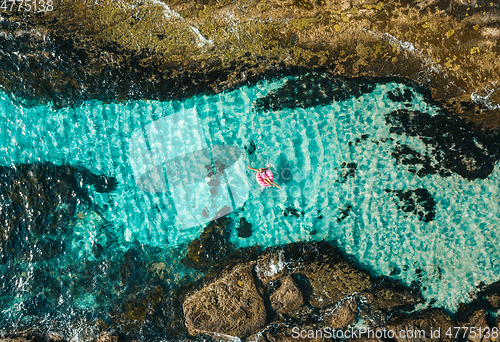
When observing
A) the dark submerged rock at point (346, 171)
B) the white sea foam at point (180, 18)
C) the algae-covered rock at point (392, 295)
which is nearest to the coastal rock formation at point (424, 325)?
the algae-covered rock at point (392, 295)

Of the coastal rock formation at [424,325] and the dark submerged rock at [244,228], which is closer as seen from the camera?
the coastal rock formation at [424,325]

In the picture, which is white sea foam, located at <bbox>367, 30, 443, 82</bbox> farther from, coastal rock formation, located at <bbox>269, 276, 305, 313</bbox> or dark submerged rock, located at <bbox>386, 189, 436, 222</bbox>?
coastal rock formation, located at <bbox>269, 276, 305, 313</bbox>

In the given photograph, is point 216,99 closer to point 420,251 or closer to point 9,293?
point 420,251

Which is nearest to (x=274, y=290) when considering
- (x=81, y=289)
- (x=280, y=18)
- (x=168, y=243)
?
(x=168, y=243)

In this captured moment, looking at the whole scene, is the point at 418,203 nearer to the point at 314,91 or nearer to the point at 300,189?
the point at 300,189

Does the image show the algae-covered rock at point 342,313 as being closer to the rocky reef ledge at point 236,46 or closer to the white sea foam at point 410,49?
the rocky reef ledge at point 236,46

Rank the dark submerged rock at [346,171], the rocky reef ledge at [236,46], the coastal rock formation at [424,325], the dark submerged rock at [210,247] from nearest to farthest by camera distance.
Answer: the rocky reef ledge at [236,46] → the coastal rock formation at [424,325] → the dark submerged rock at [346,171] → the dark submerged rock at [210,247]

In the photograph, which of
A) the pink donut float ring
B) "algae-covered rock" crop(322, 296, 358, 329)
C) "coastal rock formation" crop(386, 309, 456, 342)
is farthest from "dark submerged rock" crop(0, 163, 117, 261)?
"coastal rock formation" crop(386, 309, 456, 342)
